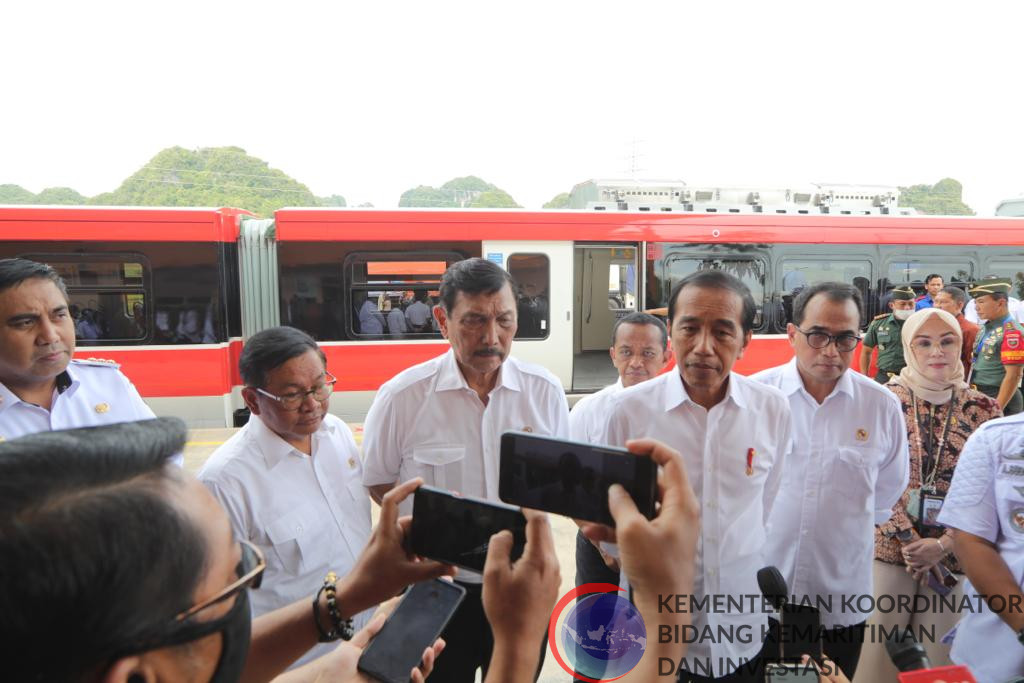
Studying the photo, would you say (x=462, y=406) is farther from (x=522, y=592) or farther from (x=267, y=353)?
(x=522, y=592)

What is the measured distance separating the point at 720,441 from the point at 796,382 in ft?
1.79

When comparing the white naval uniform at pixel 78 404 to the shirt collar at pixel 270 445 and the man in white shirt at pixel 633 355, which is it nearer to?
the shirt collar at pixel 270 445

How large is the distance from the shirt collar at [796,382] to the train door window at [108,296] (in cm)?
632

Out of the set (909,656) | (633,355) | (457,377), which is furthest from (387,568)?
(633,355)

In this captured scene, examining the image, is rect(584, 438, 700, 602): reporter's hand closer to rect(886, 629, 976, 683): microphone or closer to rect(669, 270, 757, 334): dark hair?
rect(886, 629, 976, 683): microphone

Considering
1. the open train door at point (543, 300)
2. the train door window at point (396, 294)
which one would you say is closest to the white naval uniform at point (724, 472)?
the train door window at point (396, 294)

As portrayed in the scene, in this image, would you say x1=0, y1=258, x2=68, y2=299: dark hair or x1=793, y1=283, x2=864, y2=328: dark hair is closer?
x1=0, y1=258, x2=68, y2=299: dark hair

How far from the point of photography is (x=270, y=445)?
1.78 meters

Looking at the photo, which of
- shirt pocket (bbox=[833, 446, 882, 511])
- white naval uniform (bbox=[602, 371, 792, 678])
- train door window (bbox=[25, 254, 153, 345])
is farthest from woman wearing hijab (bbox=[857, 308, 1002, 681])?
train door window (bbox=[25, 254, 153, 345])

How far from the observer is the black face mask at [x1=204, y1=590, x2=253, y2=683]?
736 mm

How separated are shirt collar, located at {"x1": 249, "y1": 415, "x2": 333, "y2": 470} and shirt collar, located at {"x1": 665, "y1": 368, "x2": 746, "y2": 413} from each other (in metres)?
1.19

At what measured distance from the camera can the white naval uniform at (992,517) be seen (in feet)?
5.12

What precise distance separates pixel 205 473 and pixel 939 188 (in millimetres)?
47303

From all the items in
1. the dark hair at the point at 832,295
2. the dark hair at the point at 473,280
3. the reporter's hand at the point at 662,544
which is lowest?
the reporter's hand at the point at 662,544
